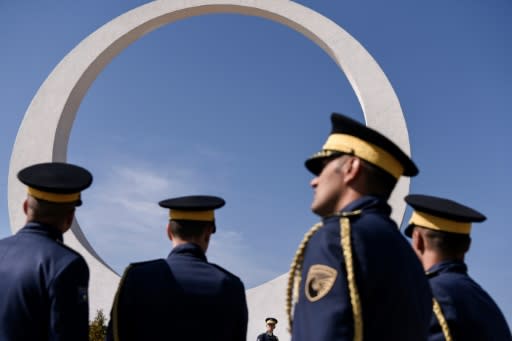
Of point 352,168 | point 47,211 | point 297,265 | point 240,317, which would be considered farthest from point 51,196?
point 352,168

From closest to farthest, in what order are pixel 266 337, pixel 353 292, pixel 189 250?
pixel 353 292
pixel 189 250
pixel 266 337

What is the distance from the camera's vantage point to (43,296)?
2141mm

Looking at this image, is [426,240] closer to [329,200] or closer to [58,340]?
[329,200]

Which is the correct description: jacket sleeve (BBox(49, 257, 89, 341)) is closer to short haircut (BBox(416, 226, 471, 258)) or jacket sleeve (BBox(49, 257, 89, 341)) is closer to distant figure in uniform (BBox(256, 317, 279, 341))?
short haircut (BBox(416, 226, 471, 258))

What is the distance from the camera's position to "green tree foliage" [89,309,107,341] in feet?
29.4

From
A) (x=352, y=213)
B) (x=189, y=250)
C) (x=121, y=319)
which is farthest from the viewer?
(x=189, y=250)

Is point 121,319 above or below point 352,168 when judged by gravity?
below

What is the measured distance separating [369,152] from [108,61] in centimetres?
954

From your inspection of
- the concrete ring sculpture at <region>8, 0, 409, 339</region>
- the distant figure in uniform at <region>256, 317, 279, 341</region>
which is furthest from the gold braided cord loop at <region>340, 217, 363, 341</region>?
the concrete ring sculpture at <region>8, 0, 409, 339</region>

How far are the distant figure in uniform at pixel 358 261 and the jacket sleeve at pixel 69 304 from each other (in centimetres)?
84

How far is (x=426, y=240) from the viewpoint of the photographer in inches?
96.2

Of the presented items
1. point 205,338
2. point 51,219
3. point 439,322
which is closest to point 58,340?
point 51,219

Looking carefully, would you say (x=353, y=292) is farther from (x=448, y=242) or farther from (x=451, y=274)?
(x=448, y=242)

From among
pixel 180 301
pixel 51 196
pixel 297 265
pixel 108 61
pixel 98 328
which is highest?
pixel 108 61
